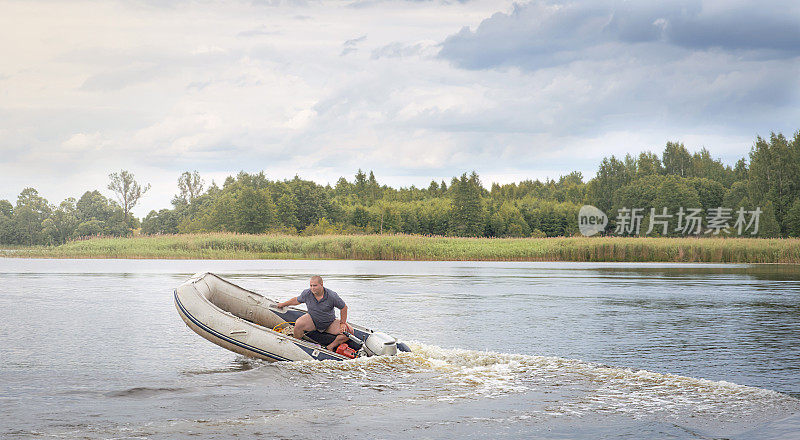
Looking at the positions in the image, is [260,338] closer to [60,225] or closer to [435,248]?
[435,248]

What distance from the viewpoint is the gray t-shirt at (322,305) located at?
1261 cm

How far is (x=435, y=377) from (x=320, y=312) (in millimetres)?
2476

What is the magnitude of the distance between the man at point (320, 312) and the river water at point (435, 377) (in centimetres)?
69

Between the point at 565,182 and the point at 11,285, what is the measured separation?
423ft

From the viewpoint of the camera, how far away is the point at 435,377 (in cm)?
1175

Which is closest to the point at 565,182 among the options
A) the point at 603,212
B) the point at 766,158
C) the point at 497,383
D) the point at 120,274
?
the point at 603,212

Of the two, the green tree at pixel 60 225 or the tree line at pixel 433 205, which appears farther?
the green tree at pixel 60 225

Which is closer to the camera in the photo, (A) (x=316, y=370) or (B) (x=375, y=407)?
(B) (x=375, y=407)

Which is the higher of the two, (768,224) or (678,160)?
(678,160)

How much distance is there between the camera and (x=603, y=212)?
10406 centimetres

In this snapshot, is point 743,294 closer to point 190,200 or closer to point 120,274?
point 120,274

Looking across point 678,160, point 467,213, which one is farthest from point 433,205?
point 678,160

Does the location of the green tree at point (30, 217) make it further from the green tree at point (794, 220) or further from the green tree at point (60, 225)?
the green tree at point (794, 220)

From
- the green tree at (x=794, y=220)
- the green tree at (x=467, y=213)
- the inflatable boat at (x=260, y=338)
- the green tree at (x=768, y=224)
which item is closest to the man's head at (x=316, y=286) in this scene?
the inflatable boat at (x=260, y=338)
